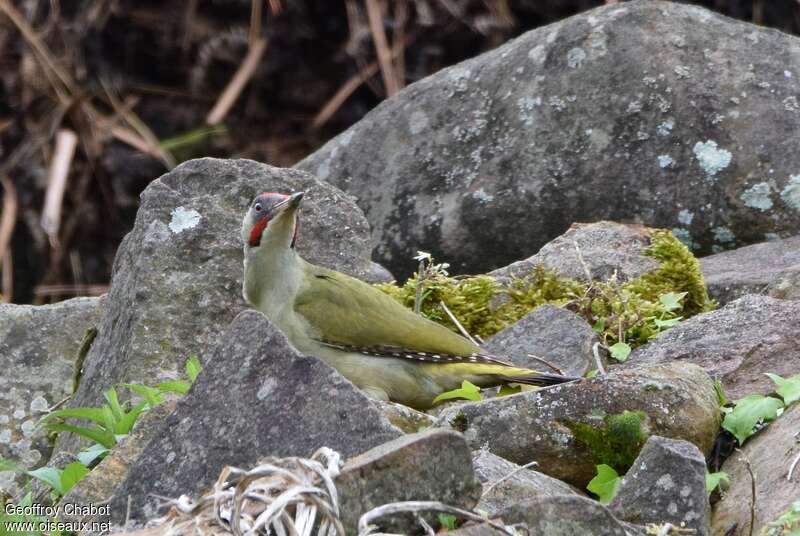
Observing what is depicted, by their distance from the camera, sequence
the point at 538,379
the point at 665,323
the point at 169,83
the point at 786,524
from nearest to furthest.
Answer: the point at 786,524 < the point at 538,379 < the point at 665,323 < the point at 169,83

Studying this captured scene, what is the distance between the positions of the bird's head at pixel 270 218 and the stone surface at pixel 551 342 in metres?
0.97

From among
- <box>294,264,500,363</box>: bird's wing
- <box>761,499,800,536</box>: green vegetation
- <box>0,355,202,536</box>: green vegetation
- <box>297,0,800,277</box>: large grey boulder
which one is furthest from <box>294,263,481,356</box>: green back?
<box>761,499,800,536</box>: green vegetation

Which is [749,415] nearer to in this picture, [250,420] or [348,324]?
[250,420]

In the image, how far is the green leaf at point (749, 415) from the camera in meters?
5.03

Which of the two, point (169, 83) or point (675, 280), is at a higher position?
point (675, 280)

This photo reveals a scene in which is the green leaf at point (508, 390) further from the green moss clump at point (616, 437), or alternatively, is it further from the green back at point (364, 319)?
the green moss clump at point (616, 437)

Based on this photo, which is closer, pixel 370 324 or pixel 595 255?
pixel 370 324

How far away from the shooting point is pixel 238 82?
11.0 metres

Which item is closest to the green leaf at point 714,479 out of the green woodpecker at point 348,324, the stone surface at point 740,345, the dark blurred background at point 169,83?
the stone surface at point 740,345

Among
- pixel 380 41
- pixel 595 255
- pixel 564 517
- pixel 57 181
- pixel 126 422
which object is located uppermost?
pixel 564 517

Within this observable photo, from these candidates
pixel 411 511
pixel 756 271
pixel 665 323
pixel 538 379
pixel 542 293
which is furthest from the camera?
pixel 756 271

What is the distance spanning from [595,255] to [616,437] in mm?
2551

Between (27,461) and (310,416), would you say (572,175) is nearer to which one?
(27,461)

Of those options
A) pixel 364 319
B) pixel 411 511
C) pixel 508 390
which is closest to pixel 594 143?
→ pixel 364 319
